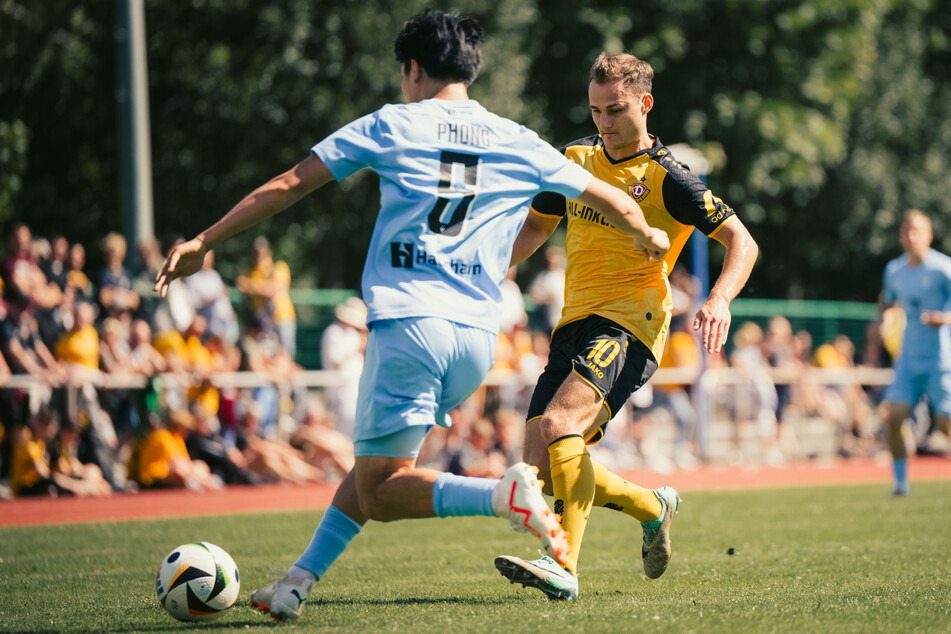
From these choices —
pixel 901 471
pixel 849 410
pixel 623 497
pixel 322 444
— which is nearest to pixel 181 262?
pixel 623 497

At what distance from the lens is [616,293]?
5.85 meters

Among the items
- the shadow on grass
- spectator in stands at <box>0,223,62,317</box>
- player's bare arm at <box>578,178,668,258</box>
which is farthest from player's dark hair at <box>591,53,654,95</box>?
spectator in stands at <box>0,223,62,317</box>

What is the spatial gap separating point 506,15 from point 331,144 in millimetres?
19877

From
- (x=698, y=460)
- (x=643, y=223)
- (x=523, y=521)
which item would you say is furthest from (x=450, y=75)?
(x=698, y=460)

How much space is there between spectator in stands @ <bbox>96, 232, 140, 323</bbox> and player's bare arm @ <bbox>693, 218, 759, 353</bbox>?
9.11 m

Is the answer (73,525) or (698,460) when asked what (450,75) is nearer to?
(73,525)

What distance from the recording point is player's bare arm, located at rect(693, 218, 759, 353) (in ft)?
17.2

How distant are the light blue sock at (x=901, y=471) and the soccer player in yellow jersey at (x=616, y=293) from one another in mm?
6467

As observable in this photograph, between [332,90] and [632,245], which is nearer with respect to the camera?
[632,245]

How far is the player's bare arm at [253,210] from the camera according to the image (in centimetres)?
443

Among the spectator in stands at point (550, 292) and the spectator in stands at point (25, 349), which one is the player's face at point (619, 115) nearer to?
the spectator in stands at point (25, 349)

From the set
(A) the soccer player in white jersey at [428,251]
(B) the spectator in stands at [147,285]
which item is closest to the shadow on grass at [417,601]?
(A) the soccer player in white jersey at [428,251]

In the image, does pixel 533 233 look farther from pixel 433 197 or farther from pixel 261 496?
pixel 261 496

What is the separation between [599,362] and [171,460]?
8545 millimetres
